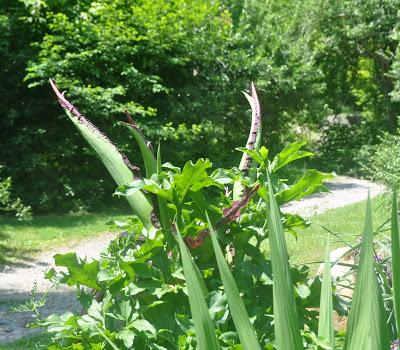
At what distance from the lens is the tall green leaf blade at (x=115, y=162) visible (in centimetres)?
200

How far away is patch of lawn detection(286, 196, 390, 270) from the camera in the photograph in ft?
24.2

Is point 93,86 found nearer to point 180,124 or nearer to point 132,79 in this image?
point 132,79

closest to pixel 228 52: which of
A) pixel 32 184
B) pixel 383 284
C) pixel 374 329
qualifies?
pixel 32 184

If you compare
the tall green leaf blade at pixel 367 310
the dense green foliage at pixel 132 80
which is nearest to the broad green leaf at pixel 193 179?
the tall green leaf blade at pixel 367 310

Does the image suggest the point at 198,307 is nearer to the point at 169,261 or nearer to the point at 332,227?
the point at 169,261

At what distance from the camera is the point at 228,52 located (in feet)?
50.4

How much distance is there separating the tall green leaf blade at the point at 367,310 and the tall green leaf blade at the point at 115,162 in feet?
2.51

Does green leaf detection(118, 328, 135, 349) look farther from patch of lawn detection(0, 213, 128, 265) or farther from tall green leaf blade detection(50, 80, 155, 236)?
patch of lawn detection(0, 213, 128, 265)

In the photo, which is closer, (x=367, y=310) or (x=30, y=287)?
(x=367, y=310)

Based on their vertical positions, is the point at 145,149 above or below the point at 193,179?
above

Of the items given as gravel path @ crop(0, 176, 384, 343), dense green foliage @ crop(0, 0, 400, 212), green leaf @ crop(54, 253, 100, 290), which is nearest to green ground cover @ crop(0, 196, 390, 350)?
gravel path @ crop(0, 176, 384, 343)

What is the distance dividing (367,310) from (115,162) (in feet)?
3.06

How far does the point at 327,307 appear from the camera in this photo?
1.56 meters

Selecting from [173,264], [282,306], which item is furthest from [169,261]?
[282,306]
